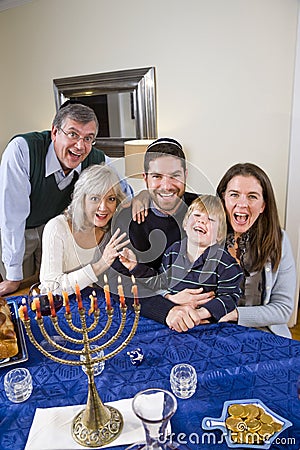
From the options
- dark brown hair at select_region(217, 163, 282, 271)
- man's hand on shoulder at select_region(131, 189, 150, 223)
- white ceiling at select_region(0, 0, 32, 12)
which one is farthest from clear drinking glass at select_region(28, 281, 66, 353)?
white ceiling at select_region(0, 0, 32, 12)

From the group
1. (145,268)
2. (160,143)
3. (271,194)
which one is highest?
(160,143)

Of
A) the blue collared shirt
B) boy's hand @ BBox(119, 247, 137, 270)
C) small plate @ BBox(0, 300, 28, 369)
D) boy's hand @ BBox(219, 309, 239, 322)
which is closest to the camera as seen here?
small plate @ BBox(0, 300, 28, 369)

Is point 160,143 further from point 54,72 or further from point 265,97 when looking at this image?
point 54,72

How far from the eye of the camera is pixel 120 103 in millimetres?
2738

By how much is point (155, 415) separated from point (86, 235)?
88 centimetres

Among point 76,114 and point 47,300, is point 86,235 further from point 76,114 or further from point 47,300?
point 76,114

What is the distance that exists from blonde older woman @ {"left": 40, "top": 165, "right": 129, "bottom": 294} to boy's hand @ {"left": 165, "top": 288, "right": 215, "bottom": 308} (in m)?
0.28

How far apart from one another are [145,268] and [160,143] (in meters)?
0.49

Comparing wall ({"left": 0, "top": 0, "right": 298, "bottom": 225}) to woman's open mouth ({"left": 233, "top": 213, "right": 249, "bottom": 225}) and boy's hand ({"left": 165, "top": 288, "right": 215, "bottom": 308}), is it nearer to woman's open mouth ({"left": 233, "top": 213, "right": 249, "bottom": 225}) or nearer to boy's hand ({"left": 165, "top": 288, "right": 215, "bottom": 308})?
woman's open mouth ({"left": 233, "top": 213, "right": 249, "bottom": 225})

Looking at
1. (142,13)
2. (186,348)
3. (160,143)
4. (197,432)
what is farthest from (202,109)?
(197,432)

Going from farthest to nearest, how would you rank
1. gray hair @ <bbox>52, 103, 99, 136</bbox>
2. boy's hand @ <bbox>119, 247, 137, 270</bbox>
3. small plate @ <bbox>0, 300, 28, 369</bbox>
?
gray hair @ <bbox>52, 103, 99, 136</bbox>
boy's hand @ <bbox>119, 247, 137, 270</bbox>
small plate @ <bbox>0, 300, 28, 369</bbox>

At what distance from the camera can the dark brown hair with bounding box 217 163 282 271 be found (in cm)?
146

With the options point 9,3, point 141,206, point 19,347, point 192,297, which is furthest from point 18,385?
point 9,3

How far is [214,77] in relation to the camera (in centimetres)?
234
